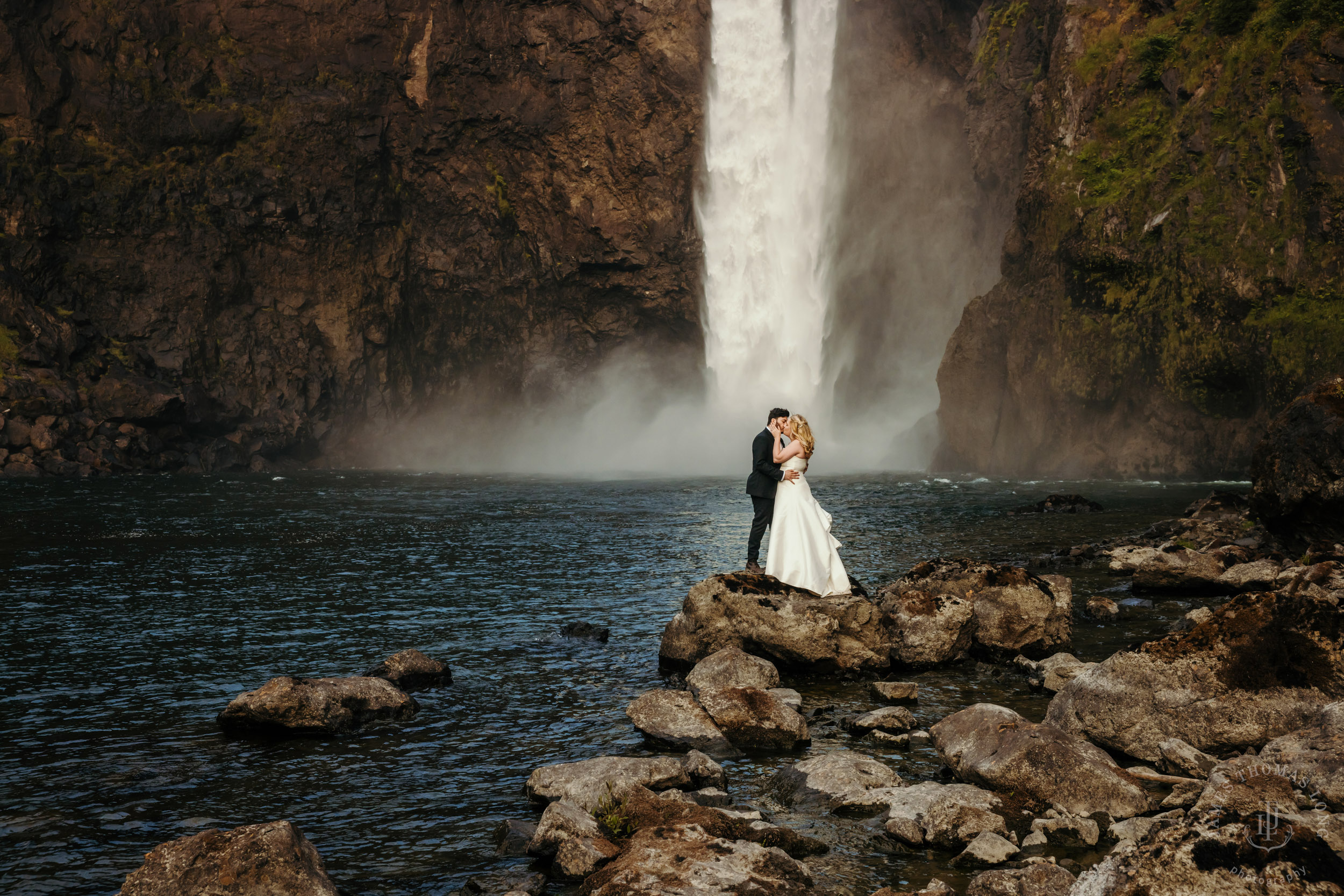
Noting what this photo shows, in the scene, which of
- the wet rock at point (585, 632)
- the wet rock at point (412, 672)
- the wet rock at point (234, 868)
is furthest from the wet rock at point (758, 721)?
the wet rock at point (585, 632)

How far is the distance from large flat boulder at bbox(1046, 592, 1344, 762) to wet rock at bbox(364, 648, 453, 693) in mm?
7966

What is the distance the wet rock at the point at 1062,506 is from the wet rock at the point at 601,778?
27367 millimetres

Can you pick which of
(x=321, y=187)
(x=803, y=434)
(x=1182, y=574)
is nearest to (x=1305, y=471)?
(x=1182, y=574)

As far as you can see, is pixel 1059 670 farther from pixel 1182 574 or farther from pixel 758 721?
pixel 1182 574

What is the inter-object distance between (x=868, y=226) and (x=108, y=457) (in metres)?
54.8

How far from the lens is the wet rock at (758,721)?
10953 mm

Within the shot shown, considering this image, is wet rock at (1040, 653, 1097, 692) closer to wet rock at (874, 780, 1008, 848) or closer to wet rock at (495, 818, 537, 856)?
wet rock at (874, 780, 1008, 848)

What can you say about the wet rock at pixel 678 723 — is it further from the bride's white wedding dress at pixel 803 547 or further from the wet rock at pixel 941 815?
the bride's white wedding dress at pixel 803 547

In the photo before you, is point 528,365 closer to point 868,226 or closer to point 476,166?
point 476,166

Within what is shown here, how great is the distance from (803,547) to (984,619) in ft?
9.45

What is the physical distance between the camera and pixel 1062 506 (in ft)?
115

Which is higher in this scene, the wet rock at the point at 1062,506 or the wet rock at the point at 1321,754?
the wet rock at the point at 1062,506

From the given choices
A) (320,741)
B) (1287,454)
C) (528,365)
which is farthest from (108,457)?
(1287,454)

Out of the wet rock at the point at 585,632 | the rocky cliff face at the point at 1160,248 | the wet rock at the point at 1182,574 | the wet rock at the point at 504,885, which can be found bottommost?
the wet rock at the point at 504,885
